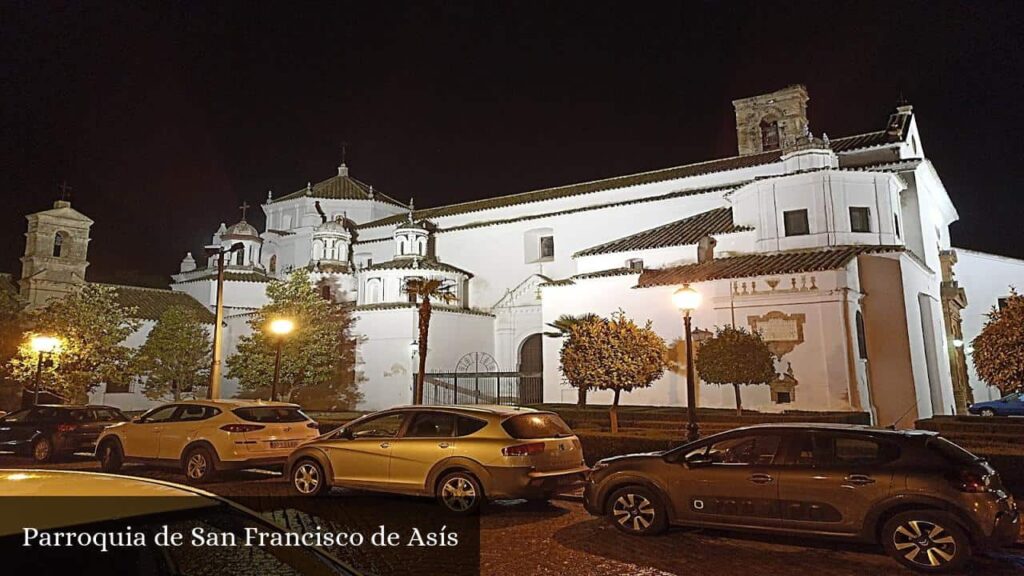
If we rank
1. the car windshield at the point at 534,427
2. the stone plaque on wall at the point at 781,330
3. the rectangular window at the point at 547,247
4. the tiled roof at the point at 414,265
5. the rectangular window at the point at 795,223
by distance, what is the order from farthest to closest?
the rectangular window at the point at 547,247, the tiled roof at the point at 414,265, the rectangular window at the point at 795,223, the stone plaque on wall at the point at 781,330, the car windshield at the point at 534,427

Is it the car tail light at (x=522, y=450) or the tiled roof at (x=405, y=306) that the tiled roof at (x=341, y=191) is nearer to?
the tiled roof at (x=405, y=306)

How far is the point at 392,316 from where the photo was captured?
30.2m

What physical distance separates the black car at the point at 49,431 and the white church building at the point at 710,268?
1591 cm

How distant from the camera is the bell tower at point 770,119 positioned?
34125 millimetres

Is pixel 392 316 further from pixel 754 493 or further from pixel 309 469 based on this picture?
pixel 754 493

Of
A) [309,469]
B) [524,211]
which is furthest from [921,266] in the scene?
[309,469]

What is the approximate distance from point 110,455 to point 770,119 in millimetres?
35144

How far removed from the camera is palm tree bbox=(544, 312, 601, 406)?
73.0ft

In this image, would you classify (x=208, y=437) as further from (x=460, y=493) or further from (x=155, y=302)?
(x=155, y=302)

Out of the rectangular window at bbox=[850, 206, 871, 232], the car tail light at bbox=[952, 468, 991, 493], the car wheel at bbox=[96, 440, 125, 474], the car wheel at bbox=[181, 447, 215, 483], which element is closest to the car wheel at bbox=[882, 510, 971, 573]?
the car tail light at bbox=[952, 468, 991, 493]

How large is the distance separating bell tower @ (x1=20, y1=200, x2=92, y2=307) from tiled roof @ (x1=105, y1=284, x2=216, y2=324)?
238 cm

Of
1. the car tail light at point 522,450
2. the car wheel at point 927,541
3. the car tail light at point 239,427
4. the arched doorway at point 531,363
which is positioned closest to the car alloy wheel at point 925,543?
the car wheel at point 927,541

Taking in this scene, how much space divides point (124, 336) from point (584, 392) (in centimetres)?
2106

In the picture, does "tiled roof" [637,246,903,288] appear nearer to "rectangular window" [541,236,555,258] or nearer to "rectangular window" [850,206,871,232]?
"rectangular window" [850,206,871,232]
